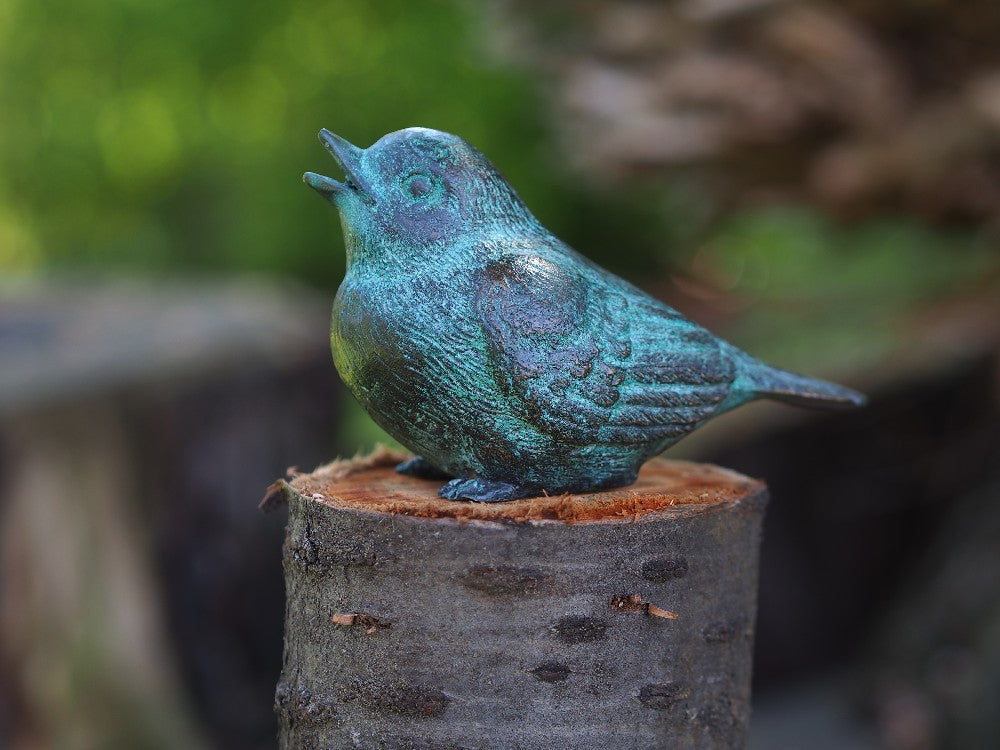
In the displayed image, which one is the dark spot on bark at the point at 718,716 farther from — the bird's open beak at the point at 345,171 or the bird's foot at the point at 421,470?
the bird's open beak at the point at 345,171

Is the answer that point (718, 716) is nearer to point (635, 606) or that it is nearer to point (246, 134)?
point (635, 606)

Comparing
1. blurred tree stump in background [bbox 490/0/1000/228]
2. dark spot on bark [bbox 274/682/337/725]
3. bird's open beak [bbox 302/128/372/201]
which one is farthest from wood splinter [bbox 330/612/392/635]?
blurred tree stump in background [bbox 490/0/1000/228]

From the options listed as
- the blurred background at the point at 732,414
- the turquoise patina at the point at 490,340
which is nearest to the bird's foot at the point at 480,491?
the turquoise patina at the point at 490,340

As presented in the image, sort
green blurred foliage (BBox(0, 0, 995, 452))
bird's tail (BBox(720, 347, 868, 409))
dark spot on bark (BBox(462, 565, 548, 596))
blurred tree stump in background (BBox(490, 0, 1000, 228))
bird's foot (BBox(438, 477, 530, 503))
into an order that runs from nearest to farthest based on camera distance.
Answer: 1. dark spot on bark (BBox(462, 565, 548, 596))
2. bird's foot (BBox(438, 477, 530, 503))
3. bird's tail (BBox(720, 347, 868, 409))
4. blurred tree stump in background (BBox(490, 0, 1000, 228))
5. green blurred foliage (BBox(0, 0, 995, 452))

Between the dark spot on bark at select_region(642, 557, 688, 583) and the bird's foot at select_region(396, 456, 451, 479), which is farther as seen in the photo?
the bird's foot at select_region(396, 456, 451, 479)

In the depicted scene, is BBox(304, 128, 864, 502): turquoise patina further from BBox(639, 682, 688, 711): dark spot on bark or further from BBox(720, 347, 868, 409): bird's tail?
BBox(639, 682, 688, 711): dark spot on bark

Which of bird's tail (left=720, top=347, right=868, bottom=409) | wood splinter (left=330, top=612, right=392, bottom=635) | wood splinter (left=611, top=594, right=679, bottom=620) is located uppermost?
bird's tail (left=720, top=347, right=868, bottom=409)
